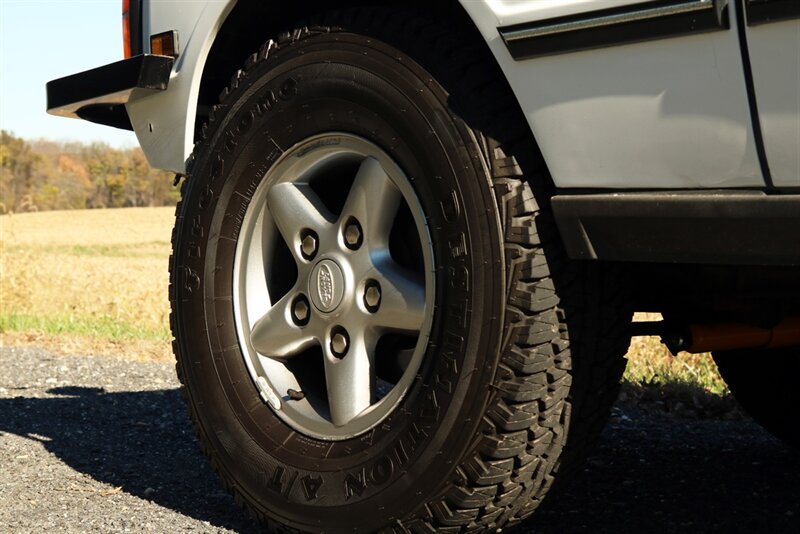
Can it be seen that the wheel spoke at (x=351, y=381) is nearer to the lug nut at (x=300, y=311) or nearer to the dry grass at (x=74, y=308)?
the lug nut at (x=300, y=311)

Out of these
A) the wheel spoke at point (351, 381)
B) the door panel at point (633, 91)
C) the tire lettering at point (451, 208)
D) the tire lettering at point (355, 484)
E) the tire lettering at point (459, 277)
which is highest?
the door panel at point (633, 91)

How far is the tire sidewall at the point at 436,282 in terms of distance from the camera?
2.08m

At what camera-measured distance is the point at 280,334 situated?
253 cm

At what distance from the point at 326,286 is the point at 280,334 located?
8.5 inches

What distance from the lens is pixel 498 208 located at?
2.04 metres

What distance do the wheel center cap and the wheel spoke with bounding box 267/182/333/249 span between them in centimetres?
10

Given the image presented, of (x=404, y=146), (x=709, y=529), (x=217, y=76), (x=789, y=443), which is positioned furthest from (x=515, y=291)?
(x=789, y=443)

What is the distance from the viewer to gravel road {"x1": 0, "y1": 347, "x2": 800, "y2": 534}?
2.75 metres

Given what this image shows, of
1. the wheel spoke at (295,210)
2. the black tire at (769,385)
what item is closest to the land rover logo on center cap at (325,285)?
the wheel spoke at (295,210)

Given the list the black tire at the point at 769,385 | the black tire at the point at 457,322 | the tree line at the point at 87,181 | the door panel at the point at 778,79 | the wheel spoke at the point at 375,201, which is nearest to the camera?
the door panel at the point at 778,79

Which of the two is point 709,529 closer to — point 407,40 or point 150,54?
point 407,40

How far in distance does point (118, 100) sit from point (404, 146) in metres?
1.11

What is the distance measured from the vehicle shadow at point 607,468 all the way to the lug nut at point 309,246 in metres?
0.72

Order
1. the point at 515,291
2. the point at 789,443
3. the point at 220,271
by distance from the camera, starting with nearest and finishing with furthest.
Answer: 1. the point at 515,291
2. the point at 220,271
3. the point at 789,443
